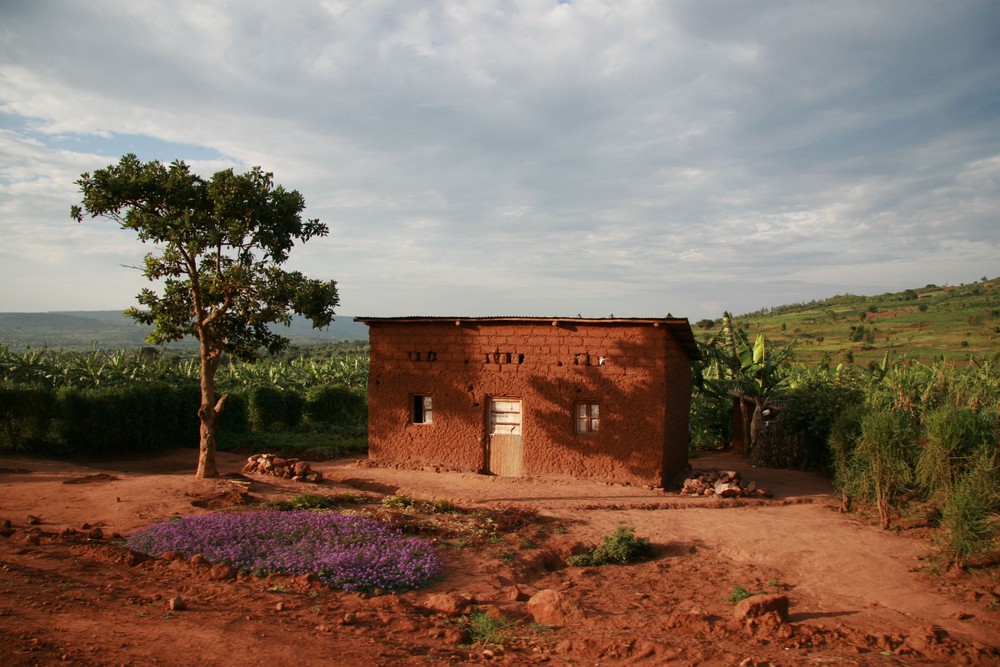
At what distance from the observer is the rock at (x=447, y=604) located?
7637mm

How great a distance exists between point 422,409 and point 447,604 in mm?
8674

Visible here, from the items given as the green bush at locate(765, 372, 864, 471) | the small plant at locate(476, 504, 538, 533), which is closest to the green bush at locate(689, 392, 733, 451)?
the green bush at locate(765, 372, 864, 471)

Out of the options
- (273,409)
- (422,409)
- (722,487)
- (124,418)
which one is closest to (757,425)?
(722,487)

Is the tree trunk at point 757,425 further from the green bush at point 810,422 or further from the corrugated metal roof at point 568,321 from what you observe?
the corrugated metal roof at point 568,321

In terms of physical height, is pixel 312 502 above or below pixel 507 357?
below

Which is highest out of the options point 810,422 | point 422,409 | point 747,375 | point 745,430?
point 747,375

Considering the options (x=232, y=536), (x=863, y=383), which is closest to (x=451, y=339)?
(x=232, y=536)

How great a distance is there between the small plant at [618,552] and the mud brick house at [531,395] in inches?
157

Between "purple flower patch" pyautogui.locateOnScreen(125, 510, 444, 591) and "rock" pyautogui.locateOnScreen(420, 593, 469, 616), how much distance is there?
783mm

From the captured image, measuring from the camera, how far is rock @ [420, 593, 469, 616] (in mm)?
7637

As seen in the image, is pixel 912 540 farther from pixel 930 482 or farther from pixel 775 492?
pixel 775 492

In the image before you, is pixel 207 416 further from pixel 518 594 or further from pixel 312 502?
pixel 518 594

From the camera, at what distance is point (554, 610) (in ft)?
25.2

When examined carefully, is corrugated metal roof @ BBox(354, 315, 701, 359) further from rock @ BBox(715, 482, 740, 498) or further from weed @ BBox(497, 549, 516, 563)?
weed @ BBox(497, 549, 516, 563)
